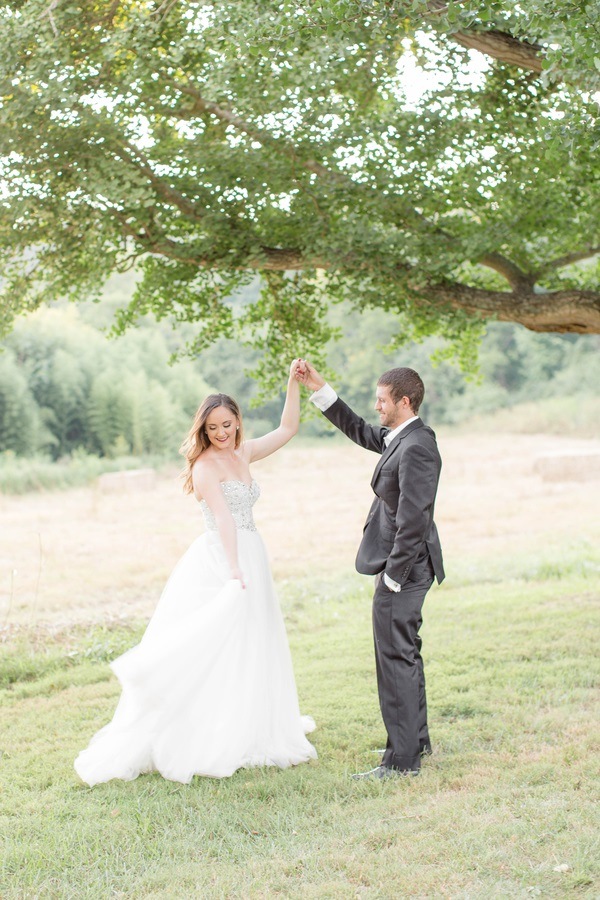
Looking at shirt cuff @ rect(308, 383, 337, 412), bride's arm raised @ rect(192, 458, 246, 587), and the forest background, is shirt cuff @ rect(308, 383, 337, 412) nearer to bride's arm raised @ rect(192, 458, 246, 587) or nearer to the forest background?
bride's arm raised @ rect(192, 458, 246, 587)

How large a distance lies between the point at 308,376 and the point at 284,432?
0.40 metres

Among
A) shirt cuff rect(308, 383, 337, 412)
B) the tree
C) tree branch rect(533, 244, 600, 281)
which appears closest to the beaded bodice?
shirt cuff rect(308, 383, 337, 412)

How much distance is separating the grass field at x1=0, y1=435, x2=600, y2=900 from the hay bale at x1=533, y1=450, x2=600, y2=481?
362 inches

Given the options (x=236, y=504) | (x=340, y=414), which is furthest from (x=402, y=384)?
(x=236, y=504)

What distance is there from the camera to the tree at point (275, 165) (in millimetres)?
6539

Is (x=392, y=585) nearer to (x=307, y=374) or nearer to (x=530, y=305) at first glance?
(x=307, y=374)

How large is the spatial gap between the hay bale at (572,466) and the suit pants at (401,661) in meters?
17.6

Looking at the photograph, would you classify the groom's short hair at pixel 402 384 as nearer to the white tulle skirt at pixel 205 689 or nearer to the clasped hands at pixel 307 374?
the clasped hands at pixel 307 374

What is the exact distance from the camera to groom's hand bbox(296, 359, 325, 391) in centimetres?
532

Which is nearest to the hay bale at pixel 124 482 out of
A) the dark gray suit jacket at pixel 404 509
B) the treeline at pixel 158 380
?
the treeline at pixel 158 380

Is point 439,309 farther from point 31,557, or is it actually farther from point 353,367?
point 353,367

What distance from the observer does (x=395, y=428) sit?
506 centimetres

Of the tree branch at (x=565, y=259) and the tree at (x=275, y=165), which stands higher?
the tree at (x=275, y=165)

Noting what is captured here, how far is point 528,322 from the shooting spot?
759 cm
